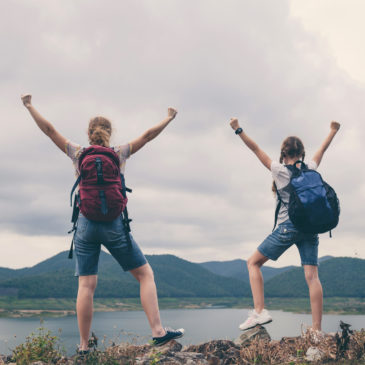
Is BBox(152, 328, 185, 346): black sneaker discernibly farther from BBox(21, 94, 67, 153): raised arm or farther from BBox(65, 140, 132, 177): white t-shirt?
BBox(21, 94, 67, 153): raised arm

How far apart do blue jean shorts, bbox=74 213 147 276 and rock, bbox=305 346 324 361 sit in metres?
2.42

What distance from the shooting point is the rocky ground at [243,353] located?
504cm

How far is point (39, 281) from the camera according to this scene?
199750 millimetres

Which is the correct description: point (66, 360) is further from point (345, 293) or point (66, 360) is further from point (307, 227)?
point (345, 293)

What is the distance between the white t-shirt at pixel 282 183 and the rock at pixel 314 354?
165 centimetres

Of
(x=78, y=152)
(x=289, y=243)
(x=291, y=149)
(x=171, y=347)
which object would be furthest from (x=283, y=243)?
(x=78, y=152)

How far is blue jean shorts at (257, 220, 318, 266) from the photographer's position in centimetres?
588

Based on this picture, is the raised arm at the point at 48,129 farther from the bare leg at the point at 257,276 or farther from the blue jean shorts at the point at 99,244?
the bare leg at the point at 257,276

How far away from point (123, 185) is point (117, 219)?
0.40 meters

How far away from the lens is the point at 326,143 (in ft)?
22.1

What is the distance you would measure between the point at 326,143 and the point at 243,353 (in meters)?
3.27

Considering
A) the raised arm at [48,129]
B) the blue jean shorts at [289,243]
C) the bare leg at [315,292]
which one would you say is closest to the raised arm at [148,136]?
the raised arm at [48,129]

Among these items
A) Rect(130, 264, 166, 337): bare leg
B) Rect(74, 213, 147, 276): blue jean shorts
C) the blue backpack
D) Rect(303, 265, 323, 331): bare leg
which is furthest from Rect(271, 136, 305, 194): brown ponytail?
Rect(74, 213, 147, 276): blue jean shorts

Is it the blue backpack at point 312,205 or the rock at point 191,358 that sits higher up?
the blue backpack at point 312,205
